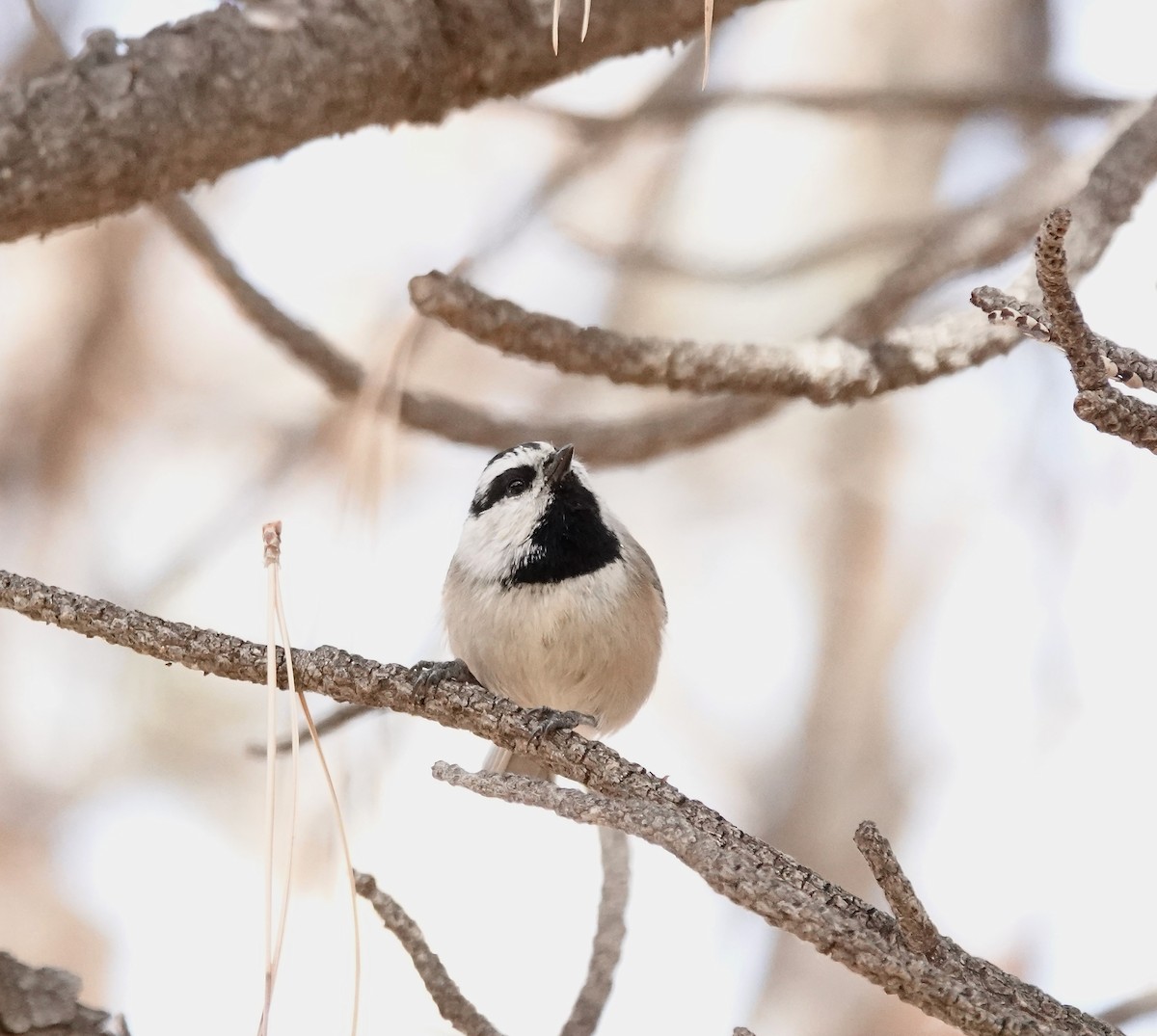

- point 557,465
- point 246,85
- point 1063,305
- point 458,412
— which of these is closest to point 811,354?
point 557,465

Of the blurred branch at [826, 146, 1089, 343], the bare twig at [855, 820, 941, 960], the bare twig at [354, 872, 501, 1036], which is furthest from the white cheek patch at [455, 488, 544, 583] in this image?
the bare twig at [855, 820, 941, 960]

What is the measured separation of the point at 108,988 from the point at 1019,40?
2.52m

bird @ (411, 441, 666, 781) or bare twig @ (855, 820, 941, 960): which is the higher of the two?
bird @ (411, 441, 666, 781)

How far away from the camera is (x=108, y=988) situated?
79.4 inches

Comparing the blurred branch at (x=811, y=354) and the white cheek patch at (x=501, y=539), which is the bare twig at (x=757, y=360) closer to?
the blurred branch at (x=811, y=354)

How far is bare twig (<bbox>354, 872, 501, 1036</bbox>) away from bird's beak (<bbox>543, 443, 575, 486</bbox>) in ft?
2.81

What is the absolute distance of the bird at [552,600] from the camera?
6.04 feet

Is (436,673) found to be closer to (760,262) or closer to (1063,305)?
(1063,305)

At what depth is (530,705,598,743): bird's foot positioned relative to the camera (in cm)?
106

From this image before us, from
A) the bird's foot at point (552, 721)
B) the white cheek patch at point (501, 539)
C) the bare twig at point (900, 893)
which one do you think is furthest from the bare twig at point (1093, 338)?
the white cheek patch at point (501, 539)

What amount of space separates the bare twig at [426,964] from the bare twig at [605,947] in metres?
0.18

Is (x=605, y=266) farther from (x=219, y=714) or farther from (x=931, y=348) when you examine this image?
(x=219, y=714)

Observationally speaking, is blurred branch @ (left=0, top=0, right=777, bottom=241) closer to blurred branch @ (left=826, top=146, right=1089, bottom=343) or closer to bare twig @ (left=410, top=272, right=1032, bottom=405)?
bare twig @ (left=410, top=272, right=1032, bottom=405)

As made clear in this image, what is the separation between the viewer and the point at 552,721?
1166 millimetres
